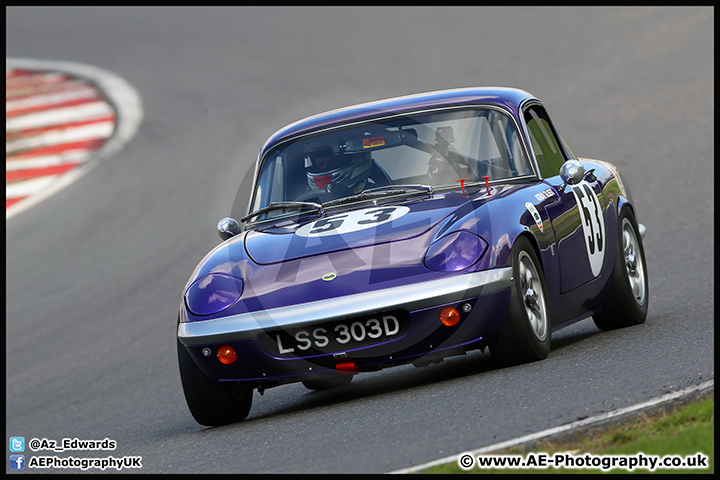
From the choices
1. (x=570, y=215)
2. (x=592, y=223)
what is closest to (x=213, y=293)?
(x=570, y=215)

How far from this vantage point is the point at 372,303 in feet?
15.9

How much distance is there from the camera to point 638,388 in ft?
14.6

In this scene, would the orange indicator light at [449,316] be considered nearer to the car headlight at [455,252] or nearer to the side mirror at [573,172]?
the car headlight at [455,252]

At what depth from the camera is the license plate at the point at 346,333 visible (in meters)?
4.91

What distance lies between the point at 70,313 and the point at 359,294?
5561mm

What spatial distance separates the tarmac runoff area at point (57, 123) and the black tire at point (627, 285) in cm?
801

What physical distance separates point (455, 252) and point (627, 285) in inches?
76.9

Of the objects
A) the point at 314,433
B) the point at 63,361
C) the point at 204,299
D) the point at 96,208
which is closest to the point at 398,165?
the point at 204,299

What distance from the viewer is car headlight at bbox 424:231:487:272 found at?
495 cm

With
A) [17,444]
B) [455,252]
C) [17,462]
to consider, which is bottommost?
[17,444]

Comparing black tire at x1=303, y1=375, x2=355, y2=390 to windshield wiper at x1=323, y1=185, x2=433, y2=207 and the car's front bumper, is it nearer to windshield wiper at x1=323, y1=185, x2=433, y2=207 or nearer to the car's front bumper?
windshield wiper at x1=323, y1=185, x2=433, y2=207

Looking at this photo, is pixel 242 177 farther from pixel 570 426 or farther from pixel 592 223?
pixel 570 426

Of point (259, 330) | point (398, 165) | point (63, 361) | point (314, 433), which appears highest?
point (398, 165)

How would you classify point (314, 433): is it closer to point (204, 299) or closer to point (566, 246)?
point (204, 299)
